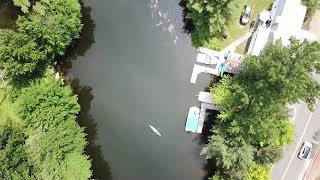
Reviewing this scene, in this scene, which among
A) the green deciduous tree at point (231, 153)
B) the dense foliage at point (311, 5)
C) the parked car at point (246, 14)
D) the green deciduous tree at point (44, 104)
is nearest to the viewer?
the green deciduous tree at point (44, 104)

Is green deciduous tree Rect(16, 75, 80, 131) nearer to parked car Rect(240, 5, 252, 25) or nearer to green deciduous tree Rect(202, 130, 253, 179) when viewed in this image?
green deciduous tree Rect(202, 130, 253, 179)

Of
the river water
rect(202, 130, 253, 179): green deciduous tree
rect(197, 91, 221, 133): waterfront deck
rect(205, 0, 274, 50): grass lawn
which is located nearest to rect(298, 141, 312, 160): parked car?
rect(202, 130, 253, 179): green deciduous tree

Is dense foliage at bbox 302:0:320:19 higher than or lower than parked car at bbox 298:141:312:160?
higher

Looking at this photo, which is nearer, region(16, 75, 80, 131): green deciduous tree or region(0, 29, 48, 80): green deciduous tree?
region(0, 29, 48, 80): green deciduous tree

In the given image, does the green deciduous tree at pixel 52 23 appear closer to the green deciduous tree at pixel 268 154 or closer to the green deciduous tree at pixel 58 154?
the green deciduous tree at pixel 58 154

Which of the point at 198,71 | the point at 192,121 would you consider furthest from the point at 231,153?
the point at 198,71

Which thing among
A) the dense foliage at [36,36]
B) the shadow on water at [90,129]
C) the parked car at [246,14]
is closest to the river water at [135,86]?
the shadow on water at [90,129]

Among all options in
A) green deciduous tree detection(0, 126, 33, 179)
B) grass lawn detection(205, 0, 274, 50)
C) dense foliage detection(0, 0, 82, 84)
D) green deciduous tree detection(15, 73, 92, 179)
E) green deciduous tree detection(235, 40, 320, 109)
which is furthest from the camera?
grass lawn detection(205, 0, 274, 50)
